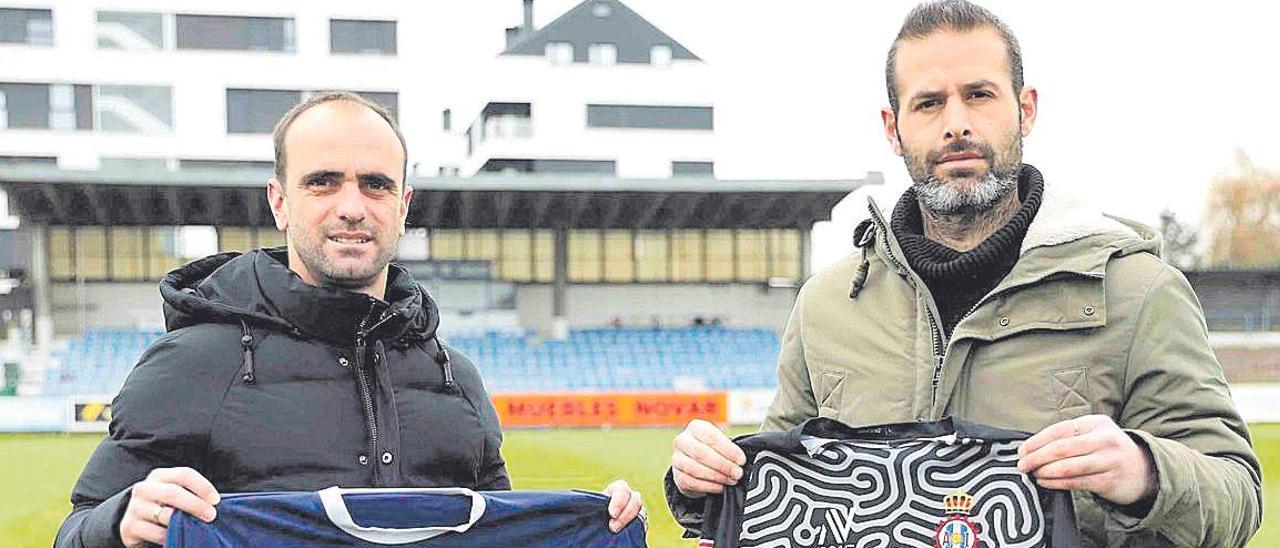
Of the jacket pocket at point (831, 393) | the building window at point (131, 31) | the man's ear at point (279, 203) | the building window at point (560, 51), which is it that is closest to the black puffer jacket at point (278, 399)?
the man's ear at point (279, 203)

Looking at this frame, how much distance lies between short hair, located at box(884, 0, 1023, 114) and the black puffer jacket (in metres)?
1.44

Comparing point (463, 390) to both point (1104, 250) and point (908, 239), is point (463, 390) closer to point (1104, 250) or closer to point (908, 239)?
point (908, 239)

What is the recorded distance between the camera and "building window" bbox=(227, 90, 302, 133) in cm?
3031

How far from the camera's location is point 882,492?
8.41ft

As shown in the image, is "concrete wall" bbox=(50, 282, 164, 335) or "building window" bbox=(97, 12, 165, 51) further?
"building window" bbox=(97, 12, 165, 51)

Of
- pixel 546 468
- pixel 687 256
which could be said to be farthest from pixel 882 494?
pixel 687 256

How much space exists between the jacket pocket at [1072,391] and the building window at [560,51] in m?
31.7

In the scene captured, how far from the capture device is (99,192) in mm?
26828

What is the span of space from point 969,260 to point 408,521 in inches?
56.1

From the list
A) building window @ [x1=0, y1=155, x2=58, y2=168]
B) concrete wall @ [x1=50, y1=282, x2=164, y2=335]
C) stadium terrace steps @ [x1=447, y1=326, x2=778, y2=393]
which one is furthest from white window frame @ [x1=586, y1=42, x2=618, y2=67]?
building window @ [x1=0, y1=155, x2=58, y2=168]

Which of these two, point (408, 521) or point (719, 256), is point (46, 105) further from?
point (408, 521)

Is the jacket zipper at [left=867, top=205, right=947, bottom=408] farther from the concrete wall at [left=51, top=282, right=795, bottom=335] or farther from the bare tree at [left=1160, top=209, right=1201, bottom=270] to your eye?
the bare tree at [left=1160, top=209, right=1201, bottom=270]

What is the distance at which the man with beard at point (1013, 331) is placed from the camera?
227cm

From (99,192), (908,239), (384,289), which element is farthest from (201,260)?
(99,192)
